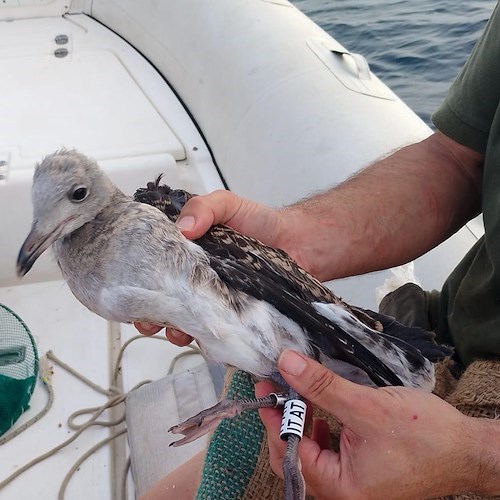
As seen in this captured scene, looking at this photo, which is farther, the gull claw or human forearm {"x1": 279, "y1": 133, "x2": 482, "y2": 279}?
human forearm {"x1": 279, "y1": 133, "x2": 482, "y2": 279}

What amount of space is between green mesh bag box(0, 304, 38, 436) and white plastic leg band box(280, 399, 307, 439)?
1.58 meters

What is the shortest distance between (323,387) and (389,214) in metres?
0.91

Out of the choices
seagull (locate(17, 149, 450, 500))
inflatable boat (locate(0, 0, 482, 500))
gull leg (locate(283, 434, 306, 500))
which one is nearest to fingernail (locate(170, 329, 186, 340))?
seagull (locate(17, 149, 450, 500))

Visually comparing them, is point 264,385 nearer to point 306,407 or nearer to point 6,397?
point 306,407

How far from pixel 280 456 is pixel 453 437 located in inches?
15.5

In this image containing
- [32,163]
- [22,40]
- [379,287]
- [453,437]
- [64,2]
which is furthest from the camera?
[64,2]

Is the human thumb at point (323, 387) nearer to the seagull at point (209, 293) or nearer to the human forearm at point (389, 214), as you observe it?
the seagull at point (209, 293)

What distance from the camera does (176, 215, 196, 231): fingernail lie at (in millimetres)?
1529

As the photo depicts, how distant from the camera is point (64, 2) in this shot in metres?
5.19

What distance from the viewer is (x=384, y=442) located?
141 centimetres

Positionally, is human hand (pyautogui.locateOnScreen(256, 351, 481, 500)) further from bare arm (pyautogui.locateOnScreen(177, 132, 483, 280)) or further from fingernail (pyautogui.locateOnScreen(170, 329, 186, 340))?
bare arm (pyautogui.locateOnScreen(177, 132, 483, 280))

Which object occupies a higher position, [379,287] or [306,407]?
[306,407]

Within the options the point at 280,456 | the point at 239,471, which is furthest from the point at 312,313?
the point at 239,471

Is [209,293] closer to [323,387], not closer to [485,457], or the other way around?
[323,387]
